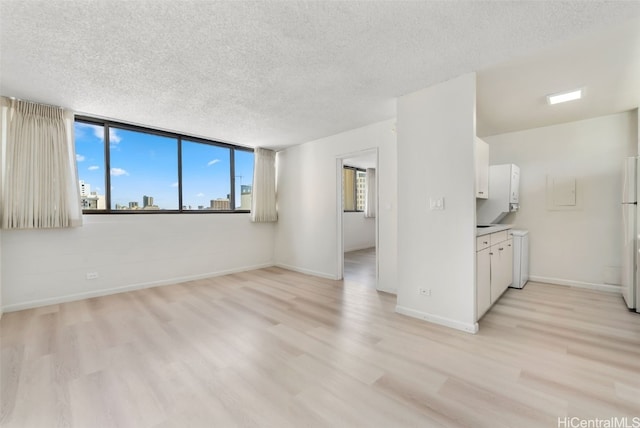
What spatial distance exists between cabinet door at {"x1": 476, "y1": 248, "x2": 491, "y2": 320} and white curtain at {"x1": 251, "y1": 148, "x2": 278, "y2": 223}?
400cm

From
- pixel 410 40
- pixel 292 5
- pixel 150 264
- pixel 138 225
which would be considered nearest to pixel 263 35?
pixel 292 5

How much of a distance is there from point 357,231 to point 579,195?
16.5 feet

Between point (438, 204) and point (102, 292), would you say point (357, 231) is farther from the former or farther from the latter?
point (102, 292)

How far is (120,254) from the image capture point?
395cm

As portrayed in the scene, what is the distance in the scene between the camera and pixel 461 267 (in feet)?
8.46

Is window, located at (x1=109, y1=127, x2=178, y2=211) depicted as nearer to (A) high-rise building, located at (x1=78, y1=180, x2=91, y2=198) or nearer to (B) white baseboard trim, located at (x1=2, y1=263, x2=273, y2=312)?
(A) high-rise building, located at (x1=78, y1=180, x2=91, y2=198)

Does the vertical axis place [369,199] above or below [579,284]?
above

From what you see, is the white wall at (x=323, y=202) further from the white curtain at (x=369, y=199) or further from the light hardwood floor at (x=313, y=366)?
the white curtain at (x=369, y=199)

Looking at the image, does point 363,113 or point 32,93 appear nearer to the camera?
point 32,93

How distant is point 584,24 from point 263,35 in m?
2.33

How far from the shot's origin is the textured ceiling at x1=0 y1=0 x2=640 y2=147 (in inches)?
68.2

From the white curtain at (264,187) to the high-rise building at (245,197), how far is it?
0.88 ft

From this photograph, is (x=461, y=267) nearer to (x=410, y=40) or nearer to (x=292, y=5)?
(x=410, y=40)

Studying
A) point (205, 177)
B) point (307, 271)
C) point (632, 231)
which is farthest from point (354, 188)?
point (632, 231)
